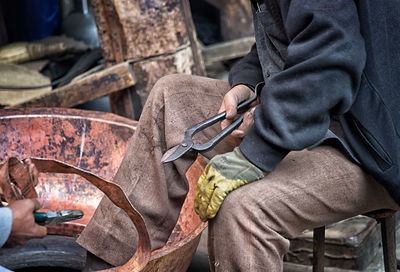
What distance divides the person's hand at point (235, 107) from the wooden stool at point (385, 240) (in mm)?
528

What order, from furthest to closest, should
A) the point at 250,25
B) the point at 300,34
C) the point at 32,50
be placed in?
the point at 250,25 → the point at 32,50 → the point at 300,34

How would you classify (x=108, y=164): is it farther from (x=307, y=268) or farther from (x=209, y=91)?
(x=307, y=268)

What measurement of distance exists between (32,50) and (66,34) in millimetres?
444

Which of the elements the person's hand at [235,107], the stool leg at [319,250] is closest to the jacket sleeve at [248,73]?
the person's hand at [235,107]

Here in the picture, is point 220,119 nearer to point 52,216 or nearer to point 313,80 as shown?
point 313,80

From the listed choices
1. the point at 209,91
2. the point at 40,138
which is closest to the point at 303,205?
the point at 209,91

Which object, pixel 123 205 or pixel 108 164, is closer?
pixel 123 205

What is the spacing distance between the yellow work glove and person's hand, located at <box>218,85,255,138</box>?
175 millimetres

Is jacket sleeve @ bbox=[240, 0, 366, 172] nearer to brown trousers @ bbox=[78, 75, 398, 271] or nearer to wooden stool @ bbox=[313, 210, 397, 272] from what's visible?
brown trousers @ bbox=[78, 75, 398, 271]

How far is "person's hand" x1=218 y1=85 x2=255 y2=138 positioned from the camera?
2.04 metres

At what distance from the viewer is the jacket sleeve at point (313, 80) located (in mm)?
1783

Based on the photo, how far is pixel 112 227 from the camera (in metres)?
2.21

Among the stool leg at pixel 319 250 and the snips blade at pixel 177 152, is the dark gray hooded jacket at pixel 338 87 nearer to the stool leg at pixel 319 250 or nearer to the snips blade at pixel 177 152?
the snips blade at pixel 177 152

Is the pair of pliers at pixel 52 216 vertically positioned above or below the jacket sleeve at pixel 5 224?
below
